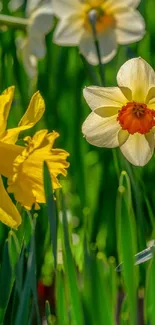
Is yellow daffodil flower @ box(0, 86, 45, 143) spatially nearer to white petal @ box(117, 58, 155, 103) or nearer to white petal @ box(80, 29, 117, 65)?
white petal @ box(117, 58, 155, 103)

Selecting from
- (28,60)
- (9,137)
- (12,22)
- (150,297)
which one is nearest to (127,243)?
(150,297)

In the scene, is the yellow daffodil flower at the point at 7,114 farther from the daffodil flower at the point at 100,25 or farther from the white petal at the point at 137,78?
the daffodil flower at the point at 100,25

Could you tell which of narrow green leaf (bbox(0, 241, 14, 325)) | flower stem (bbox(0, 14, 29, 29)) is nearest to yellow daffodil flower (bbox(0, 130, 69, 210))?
narrow green leaf (bbox(0, 241, 14, 325))

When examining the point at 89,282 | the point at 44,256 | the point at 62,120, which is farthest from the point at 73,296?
the point at 62,120

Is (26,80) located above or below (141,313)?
above

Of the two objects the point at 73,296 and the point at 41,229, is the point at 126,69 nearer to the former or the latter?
the point at 73,296

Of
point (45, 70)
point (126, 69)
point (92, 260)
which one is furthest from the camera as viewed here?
point (45, 70)
